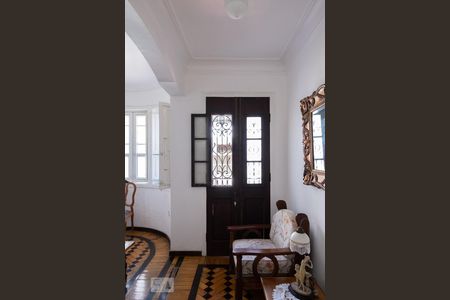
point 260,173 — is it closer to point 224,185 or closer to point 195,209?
point 224,185

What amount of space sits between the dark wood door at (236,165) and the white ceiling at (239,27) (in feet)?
2.13

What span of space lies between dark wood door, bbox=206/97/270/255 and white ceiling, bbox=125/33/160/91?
1095mm

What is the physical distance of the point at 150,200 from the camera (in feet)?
15.3

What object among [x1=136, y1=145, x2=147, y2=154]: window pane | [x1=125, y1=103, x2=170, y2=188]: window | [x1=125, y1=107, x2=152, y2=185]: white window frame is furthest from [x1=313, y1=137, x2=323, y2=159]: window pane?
[x1=136, y1=145, x2=147, y2=154]: window pane

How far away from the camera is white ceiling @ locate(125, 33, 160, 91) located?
3.02 m

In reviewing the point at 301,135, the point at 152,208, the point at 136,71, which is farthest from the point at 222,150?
the point at 152,208

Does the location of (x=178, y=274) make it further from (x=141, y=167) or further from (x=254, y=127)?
(x=141, y=167)

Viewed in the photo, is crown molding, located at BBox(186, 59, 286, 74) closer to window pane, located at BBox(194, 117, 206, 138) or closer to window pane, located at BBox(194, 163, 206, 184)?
window pane, located at BBox(194, 117, 206, 138)

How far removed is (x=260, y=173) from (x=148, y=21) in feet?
7.63

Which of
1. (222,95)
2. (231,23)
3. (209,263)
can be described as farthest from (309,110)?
(209,263)

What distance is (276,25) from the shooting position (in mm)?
2424

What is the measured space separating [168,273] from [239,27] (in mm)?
2924

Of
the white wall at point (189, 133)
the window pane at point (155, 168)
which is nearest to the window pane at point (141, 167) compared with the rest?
the window pane at point (155, 168)

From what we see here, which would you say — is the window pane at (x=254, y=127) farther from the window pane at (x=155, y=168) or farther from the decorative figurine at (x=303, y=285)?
the window pane at (x=155, y=168)
